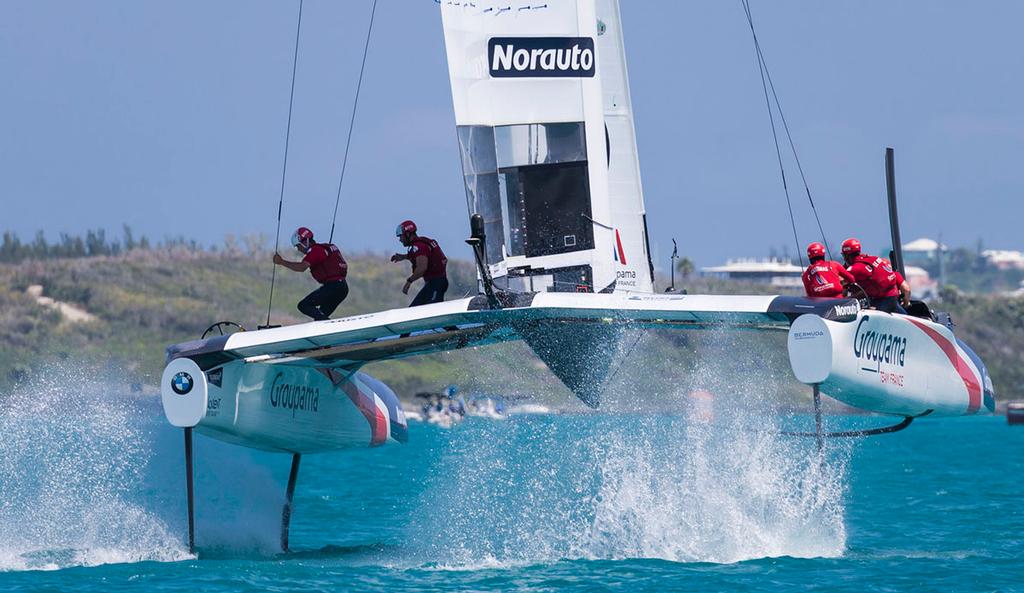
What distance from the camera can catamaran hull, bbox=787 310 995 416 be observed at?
8898 mm

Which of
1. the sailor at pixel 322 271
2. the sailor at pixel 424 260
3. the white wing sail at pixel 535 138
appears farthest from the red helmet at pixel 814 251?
the sailor at pixel 322 271

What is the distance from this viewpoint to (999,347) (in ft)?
208

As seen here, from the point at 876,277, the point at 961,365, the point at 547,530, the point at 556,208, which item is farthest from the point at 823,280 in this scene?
the point at 547,530

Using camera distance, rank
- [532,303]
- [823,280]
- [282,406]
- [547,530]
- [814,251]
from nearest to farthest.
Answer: [532,303], [823,280], [814,251], [282,406], [547,530]

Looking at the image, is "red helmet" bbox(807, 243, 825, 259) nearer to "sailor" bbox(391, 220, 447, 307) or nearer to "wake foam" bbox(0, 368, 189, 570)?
"sailor" bbox(391, 220, 447, 307)

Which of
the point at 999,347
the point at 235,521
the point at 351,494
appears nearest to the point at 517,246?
the point at 235,521

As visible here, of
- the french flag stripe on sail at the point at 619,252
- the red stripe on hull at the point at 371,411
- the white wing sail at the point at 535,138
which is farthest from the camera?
the red stripe on hull at the point at 371,411

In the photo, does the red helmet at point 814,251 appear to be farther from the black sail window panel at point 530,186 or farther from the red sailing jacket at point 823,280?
the black sail window panel at point 530,186

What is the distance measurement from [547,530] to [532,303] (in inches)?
103

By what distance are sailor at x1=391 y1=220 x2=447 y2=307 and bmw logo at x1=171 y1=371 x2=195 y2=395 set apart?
1570mm

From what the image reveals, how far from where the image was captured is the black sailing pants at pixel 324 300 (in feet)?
35.6

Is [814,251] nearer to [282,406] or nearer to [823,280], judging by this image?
[823,280]

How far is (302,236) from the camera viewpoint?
431 inches

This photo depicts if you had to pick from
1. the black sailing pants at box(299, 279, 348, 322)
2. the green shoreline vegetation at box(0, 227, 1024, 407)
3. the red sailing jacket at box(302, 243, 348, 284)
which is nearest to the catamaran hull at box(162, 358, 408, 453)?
the black sailing pants at box(299, 279, 348, 322)
